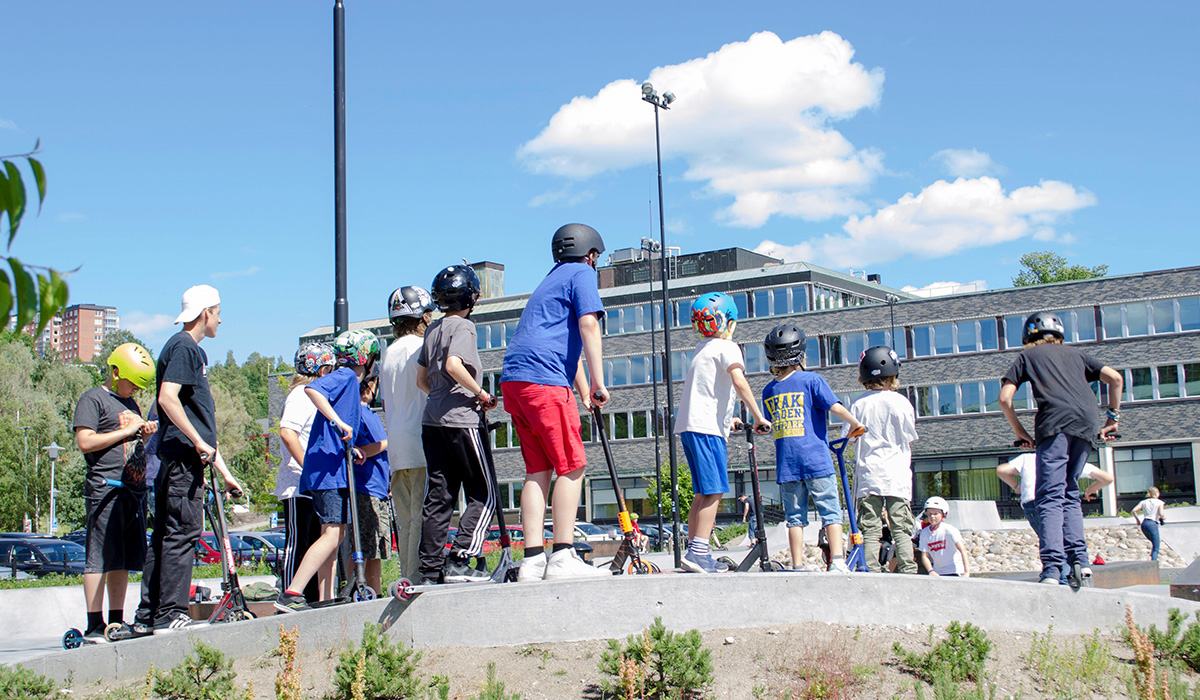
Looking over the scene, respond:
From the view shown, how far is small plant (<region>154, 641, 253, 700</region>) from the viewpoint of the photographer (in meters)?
4.80

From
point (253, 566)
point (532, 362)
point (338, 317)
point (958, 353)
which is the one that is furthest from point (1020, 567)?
point (958, 353)

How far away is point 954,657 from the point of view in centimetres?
476

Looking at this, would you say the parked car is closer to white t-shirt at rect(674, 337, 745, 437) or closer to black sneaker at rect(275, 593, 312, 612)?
black sneaker at rect(275, 593, 312, 612)

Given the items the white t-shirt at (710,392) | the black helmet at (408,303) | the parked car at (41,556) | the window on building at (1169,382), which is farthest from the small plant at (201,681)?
the window on building at (1169,382)

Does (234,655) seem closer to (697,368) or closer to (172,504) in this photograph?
(172,504)

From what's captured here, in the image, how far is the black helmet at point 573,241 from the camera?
5.96 m

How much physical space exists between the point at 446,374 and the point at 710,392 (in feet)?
5.50

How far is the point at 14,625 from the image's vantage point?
12117 mm

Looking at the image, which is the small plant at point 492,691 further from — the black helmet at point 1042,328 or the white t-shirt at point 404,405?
the black helmet at point 1042,328

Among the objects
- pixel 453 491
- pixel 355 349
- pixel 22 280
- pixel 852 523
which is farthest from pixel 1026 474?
pixel 22 280

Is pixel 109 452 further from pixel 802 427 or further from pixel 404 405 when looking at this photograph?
pixel 802 427

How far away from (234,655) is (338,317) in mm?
3668

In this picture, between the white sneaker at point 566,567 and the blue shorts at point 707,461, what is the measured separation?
1.04 metres

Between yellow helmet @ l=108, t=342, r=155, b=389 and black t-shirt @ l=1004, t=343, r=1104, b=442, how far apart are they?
5.60 meters
